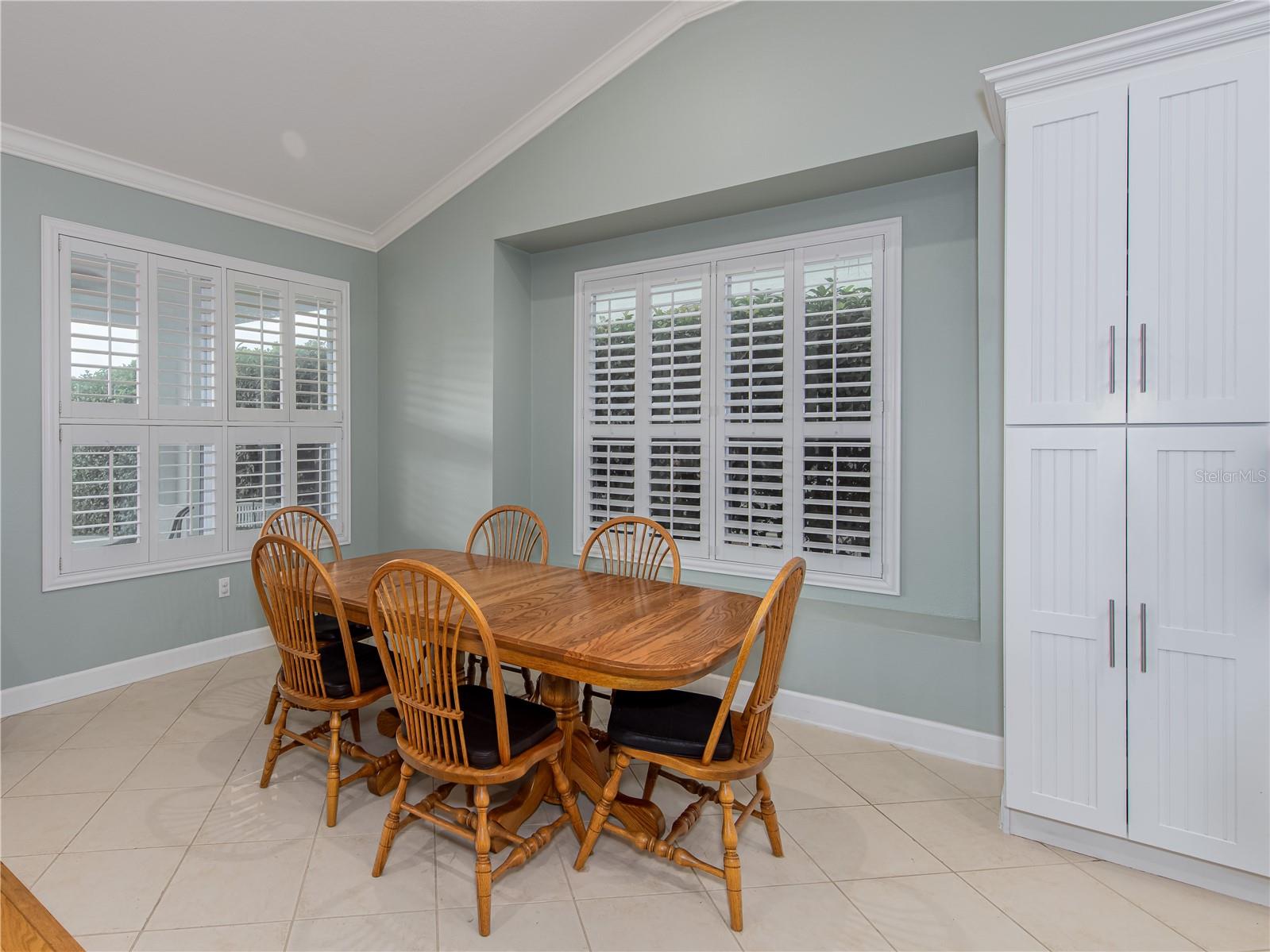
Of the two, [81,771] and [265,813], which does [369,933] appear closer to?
[265,813]

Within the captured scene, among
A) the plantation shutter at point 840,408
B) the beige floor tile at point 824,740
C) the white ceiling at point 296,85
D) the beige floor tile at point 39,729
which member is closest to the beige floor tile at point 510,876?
the beige floor tile at point 824,740

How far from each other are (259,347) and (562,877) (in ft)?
11.5

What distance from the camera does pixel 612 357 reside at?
395cm

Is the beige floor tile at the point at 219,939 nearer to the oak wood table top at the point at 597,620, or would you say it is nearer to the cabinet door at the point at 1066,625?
the oak wood table top at the point at 597,620

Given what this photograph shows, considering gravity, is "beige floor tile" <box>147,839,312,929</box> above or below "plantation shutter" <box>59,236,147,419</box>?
below

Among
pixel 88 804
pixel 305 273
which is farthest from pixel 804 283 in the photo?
pixel 88 804

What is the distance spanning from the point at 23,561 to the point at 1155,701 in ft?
15.1

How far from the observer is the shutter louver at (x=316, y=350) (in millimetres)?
4148

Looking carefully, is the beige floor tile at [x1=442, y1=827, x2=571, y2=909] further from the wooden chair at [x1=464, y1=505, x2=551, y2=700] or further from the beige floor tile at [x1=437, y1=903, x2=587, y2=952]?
the wooden chair at [x1=464, y1=505, x2=551, y2=700]

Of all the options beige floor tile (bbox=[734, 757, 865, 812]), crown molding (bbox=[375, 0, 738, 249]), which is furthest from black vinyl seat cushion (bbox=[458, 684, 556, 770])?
crown molding (bbox=[375, 0, 738, 249])

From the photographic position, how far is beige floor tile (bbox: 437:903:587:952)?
5.47ft

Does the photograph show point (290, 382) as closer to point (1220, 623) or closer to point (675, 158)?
point (675, 158)

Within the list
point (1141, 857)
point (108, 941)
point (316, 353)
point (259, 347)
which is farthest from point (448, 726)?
point (316, 353)

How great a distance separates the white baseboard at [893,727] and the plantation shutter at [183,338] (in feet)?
10.7
